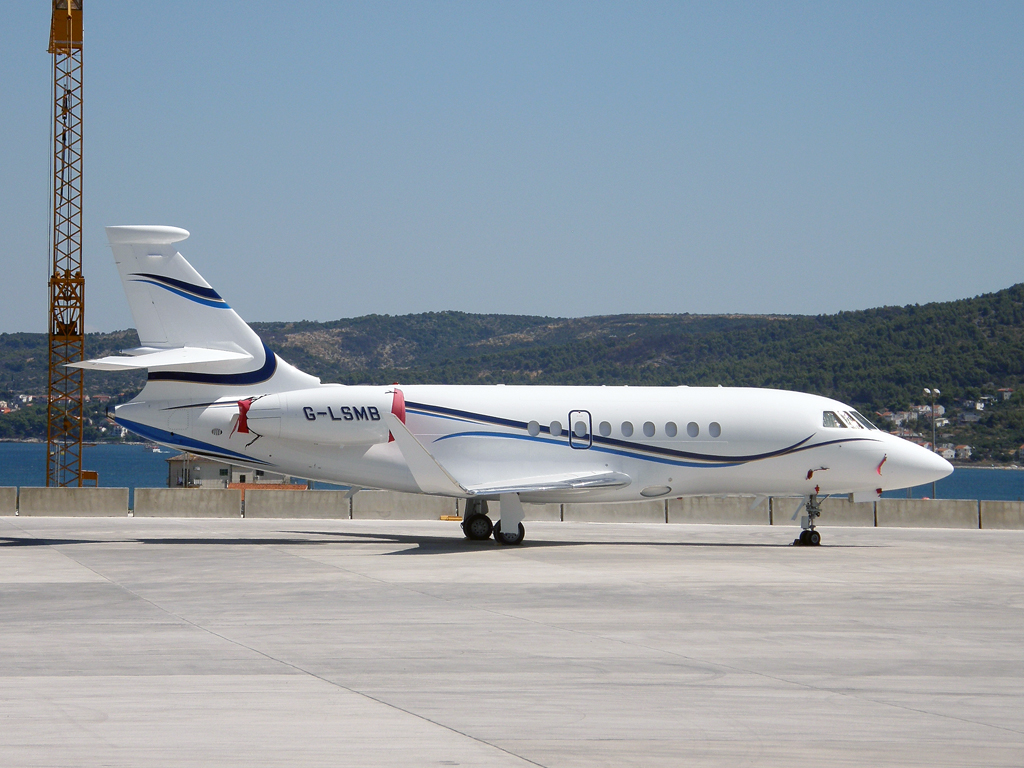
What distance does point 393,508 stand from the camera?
103 feet

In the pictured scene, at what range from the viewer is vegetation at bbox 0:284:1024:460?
124875 millimetres

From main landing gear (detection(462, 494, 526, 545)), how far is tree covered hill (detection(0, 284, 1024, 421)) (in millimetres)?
88610

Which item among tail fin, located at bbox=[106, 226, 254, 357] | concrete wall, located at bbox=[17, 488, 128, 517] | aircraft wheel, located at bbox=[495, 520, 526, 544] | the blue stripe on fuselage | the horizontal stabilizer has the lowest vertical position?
aircraft wheel, located at bbox=[495, 520, 526, 544]

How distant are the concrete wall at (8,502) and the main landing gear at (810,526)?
21.9m

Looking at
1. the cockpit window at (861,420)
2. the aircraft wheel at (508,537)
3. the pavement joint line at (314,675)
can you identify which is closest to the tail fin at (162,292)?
the aircraft wheel at (508,537)

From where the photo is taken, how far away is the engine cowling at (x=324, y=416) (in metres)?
22.2

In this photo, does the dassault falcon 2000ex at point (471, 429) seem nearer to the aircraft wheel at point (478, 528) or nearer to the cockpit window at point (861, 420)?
the aircraft wheel at point (478, 528)

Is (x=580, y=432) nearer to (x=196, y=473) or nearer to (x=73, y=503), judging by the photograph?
(x=73, y=503)

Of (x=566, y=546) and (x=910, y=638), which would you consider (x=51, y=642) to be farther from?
(x=566, y=546)

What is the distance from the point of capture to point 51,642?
11.3m

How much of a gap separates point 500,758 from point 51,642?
6.32 m

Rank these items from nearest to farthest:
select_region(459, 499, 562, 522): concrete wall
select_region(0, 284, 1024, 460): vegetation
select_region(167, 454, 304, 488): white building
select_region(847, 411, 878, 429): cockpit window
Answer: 1. select_region(847, 411, 878, 429): cockpit window
2. select_region(459, 499, 562, 522): concrete wall
3. select_region(167, 454, 304, 488): white building
4. select_region(0, 284, 1024, 460): vegetation

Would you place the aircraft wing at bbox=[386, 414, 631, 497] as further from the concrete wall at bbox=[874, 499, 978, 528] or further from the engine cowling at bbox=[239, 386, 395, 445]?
the concrete wall at bbox=[874, 499, 978, 528]

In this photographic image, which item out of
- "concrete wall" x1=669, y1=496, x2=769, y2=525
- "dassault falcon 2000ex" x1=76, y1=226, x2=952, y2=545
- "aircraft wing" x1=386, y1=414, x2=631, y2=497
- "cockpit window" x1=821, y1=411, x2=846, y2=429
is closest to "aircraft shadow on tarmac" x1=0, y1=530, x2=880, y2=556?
"dassault falcon 2000ex" x1=76, y1=226, x2=952, y2=545
